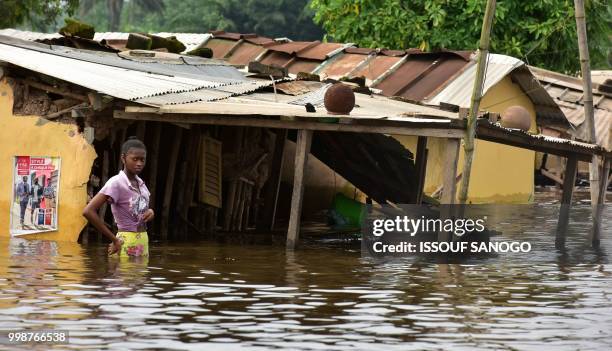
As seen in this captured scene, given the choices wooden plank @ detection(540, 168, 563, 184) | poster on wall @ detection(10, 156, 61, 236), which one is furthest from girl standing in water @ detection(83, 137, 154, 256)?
wooden plank @ detection(540, 168, 563, 184)

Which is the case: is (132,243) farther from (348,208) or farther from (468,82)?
(468,82)

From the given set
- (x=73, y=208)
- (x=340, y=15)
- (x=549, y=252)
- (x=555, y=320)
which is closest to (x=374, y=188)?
(x=549, y=252)

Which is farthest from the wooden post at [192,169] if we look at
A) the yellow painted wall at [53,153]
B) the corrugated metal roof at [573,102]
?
the corrugated metal roof at [573,102]

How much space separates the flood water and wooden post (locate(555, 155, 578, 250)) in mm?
1795

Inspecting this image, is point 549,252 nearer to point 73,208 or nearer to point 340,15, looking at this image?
point 73,208

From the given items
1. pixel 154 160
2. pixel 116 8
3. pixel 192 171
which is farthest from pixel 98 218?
pixel 116 8

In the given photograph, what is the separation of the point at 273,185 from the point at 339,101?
202 inches

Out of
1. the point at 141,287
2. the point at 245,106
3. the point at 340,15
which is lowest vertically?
the point at 141,287

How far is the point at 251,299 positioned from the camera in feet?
35.5

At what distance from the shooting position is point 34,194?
15.8m

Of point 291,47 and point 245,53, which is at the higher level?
point 291,47

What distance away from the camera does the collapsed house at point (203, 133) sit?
589 inches

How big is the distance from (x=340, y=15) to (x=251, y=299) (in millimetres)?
19330

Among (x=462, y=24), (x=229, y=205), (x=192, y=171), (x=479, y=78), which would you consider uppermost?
(x=462, y=24)
